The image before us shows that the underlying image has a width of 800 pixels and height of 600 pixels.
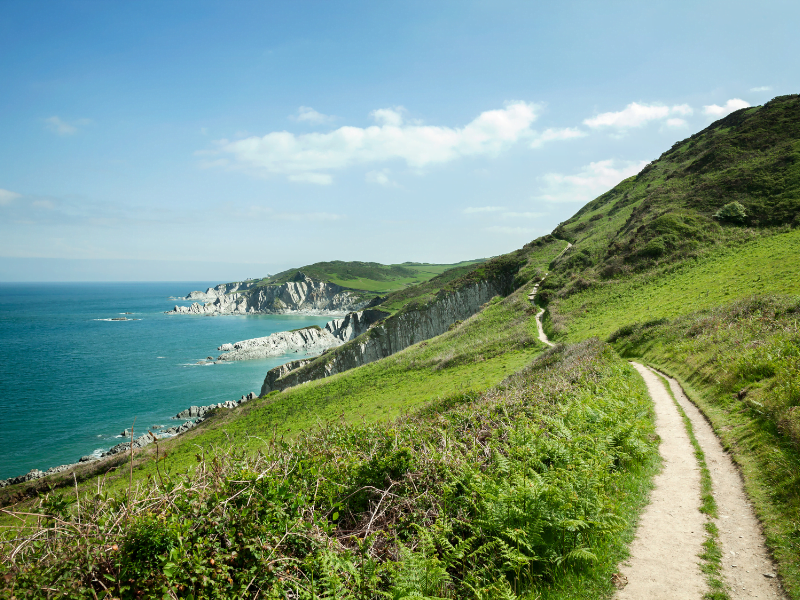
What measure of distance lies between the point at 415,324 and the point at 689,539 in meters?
76.2

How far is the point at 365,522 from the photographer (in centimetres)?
696

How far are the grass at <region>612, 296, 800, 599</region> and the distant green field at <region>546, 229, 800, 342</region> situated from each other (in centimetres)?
581

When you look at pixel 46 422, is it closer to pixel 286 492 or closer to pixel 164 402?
pixel 164 402

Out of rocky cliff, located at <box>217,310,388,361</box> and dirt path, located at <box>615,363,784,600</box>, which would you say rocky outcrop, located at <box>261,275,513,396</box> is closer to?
rocky cliff, located at <box>217,310,388,361</box>

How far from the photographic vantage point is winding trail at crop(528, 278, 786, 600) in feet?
21.0

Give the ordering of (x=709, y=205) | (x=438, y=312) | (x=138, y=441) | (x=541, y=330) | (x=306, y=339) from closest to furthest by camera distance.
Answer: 1. (x=541, y=330)
2. (x=138, y=441)
3. (x=709, y=205)
4. (x=438, y=312)
5. (x=306, y=339)

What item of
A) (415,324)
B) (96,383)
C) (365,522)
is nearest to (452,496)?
(365,522)

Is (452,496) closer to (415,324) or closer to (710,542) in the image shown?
(710,542)

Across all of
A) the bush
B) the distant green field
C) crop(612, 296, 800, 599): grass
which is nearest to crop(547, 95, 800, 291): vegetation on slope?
the bush

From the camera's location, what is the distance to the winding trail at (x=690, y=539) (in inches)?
252

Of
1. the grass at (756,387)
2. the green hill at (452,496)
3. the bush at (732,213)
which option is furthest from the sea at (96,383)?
the bush at (732,213)

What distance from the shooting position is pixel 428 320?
84.1 meters

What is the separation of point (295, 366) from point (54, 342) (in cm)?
9739

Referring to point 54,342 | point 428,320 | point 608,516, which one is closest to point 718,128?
point 428,320
